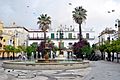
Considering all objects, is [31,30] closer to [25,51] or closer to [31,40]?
[31,40]

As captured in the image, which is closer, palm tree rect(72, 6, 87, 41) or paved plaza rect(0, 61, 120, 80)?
paved plaza rect(0, 61, 120, 80)

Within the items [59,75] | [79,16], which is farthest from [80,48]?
[59,75]

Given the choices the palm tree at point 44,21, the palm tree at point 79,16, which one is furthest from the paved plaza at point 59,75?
the palm tree at point 44,21

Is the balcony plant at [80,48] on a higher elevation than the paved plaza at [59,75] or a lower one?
higher

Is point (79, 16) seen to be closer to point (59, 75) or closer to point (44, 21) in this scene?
point (44, 21)

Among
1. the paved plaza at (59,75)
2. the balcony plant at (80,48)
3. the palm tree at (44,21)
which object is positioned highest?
the palm tree at (44,21)

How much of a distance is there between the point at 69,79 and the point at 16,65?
1426cm

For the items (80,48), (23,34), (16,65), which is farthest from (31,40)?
(16,65)

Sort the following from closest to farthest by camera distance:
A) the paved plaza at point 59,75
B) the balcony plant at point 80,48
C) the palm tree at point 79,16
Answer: the paved plaza at point 59,75 < the palm tree at point 79,16 < the balcony plant at point 80,48

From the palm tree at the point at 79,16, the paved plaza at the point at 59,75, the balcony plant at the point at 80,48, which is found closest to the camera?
the paved plaza at the point at 59,75

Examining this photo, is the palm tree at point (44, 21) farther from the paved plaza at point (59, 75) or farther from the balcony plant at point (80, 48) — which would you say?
the paved plaza at point (59, 75)

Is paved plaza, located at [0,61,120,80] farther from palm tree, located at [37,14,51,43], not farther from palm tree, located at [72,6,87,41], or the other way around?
palm tree, located at [37,14,51,43]

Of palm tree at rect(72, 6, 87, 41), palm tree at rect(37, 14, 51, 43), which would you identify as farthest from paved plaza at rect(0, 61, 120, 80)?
palm tree at rect(37, 14, 51, 43)

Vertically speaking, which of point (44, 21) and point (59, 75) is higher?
point (44, 21)
